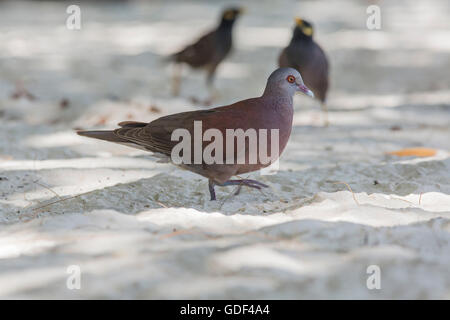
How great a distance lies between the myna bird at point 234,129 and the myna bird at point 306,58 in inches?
83.1

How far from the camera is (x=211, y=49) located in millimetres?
6855

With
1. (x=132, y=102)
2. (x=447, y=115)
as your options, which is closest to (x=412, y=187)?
(x=447, y=115)

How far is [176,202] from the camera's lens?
3.22 metres

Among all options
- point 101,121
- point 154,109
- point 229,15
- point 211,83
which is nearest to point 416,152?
point 154,109

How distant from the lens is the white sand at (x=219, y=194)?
2.02 meters

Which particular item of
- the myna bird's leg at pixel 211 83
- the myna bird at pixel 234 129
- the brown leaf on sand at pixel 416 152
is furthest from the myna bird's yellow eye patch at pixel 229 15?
the myna bird at pixel 234 129

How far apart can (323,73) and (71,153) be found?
7.71 feet

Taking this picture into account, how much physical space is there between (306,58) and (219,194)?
2264mm

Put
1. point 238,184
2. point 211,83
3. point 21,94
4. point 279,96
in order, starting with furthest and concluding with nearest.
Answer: point 211,83 < point 21,94 < point 238,184 < point 279,96

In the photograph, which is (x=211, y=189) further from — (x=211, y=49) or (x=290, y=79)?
(x=211, y=49)

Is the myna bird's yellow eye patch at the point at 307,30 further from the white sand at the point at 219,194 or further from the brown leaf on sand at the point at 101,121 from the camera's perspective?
the brown leaf on sand at the point at 101,121

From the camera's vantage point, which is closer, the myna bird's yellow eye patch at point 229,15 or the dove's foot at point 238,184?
the dove's foot at point 238,184

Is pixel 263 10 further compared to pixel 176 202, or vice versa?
pixel 263 10
